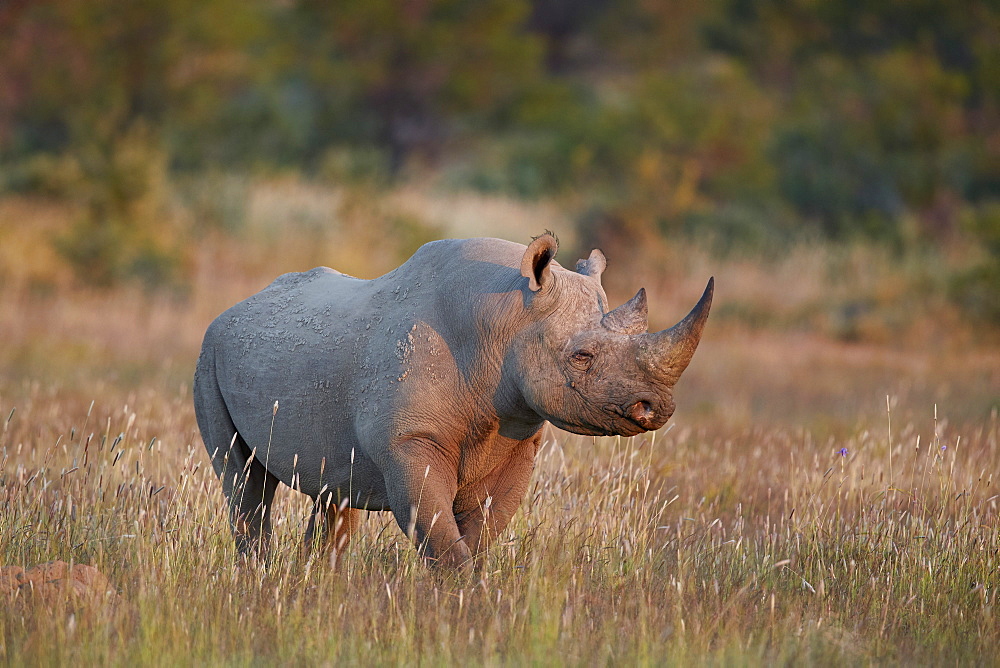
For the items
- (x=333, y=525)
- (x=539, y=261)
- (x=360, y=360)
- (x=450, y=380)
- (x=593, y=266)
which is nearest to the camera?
(x=539, y=261)

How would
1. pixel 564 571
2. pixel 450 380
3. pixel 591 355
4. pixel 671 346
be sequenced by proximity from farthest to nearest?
pixel 564 571, pixel 450 380, pixel 591 355, pixel 671 346

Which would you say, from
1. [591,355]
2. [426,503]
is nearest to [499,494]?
[426,503]

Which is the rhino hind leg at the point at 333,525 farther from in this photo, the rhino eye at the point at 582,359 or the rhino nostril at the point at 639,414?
the rhino nostril at the point at 639,414

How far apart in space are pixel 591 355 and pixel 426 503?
3.03 feet

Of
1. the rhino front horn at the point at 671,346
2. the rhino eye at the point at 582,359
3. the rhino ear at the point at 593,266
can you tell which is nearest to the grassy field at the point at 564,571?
the rhino eye at the point at 582,359

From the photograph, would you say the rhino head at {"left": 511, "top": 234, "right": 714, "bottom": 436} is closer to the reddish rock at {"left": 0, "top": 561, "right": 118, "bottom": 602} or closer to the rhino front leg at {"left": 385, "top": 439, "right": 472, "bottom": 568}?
the rhino front leg at {"left": 385, "top": 439, "right": 472, "bottom": 568}

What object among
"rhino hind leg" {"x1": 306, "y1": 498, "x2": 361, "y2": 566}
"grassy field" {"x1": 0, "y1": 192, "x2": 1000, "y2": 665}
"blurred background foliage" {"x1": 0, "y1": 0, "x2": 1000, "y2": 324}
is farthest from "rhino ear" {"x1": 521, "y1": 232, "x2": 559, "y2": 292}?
"blurred background foliage" {"x1": 0, "y1": 0, "x2": 1000, "y2": 324}

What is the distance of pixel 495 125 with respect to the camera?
125ft

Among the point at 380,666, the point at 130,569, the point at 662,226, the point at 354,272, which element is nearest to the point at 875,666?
the point at 380,666

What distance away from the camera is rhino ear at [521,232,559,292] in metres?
Answer: 4.75

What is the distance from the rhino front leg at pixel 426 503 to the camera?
489cm

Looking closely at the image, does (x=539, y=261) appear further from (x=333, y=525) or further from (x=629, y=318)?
(x=333, y=525)

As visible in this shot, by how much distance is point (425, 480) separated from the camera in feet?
16.1

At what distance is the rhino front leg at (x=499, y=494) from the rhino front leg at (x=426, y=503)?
15.3 inches
